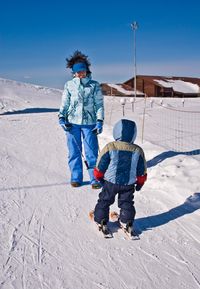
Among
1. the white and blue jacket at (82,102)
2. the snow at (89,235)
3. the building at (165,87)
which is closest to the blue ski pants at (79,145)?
the white and blue jacket at (82,102)

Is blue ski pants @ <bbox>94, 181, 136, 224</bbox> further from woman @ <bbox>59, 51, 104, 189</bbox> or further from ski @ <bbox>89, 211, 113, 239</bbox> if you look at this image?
woman @ <bbox>59, 51, 104, 189</bbox>

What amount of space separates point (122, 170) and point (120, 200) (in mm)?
347

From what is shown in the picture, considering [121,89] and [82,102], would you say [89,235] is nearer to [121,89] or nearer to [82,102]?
[82,102]

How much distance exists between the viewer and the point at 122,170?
3418 mm

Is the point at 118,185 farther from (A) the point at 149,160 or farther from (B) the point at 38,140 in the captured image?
(B) the point at 38,140

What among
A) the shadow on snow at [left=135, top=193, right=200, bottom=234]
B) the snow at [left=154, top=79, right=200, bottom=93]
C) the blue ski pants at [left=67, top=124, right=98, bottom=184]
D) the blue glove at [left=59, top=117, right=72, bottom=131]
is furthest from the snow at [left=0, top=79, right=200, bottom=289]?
the snow at [left=154, top=79, right=200, bottom=93]

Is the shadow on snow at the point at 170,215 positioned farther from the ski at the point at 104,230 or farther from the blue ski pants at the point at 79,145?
the blue ski pants at the point at 79,145

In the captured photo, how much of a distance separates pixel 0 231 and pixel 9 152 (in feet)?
14.8

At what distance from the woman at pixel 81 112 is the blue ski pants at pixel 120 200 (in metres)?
1.52

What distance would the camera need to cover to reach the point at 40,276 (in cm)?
271

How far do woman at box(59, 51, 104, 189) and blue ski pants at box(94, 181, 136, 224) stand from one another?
1525 millimetres

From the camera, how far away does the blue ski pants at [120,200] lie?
347 centimetres

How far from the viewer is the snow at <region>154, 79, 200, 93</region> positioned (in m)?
42.8

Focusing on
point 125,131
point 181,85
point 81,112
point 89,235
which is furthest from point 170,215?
point 181,85
